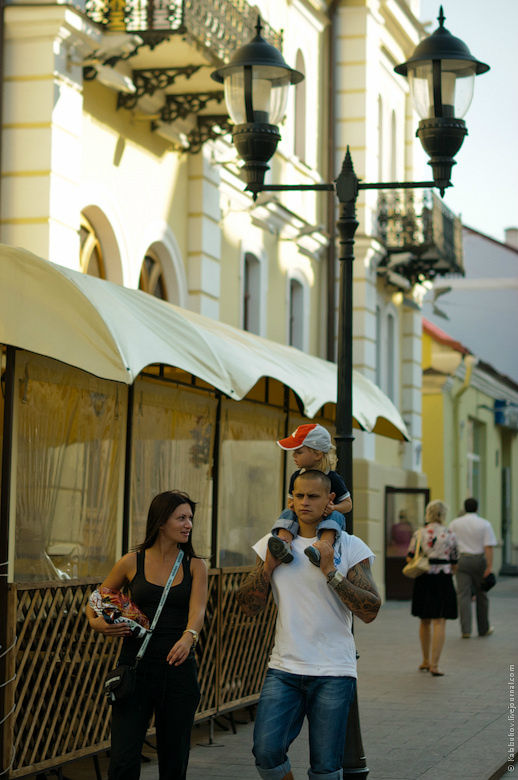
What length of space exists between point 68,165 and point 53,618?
7635 mm

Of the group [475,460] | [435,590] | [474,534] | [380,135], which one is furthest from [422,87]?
[475,460]

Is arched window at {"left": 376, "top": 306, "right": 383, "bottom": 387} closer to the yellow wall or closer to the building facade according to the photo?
the building facade

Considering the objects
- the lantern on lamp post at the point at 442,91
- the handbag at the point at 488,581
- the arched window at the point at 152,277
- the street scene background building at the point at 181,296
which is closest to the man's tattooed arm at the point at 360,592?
the street scene background building at the point at 181,296

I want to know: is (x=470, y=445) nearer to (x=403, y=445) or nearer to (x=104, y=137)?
(x=403, y=445)

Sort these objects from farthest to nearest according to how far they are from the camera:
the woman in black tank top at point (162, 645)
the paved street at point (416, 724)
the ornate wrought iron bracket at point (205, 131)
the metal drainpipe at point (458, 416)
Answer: the metal drainpipe at point (458, 416) → the ornate wrought iron bracket at point (205, 131) → the paved street at point (416, 724) → the woman in black tank top at point (162, 645)

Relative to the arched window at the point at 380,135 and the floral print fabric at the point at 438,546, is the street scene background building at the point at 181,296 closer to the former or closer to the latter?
the arched window at the point at 380,135

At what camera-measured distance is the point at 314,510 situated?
600 cm

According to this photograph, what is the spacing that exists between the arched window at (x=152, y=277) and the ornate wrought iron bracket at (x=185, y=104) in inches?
72.0

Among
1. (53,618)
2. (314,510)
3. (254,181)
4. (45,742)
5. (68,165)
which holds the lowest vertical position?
(45,742)

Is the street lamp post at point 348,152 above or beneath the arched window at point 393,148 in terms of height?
beneath

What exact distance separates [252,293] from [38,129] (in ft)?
24.9

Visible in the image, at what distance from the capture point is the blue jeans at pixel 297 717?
19.3ft

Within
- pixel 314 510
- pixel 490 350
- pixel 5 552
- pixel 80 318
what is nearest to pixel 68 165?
pixel 80 318

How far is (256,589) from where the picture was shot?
239 inches
